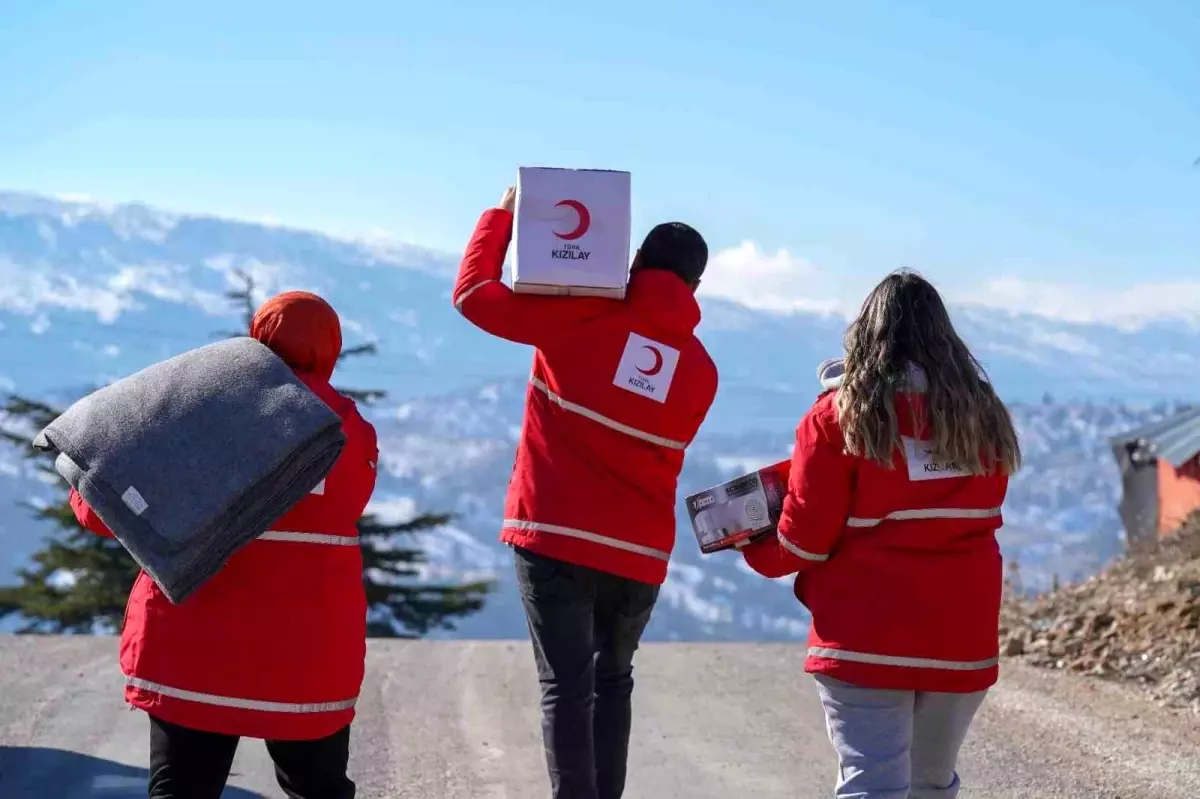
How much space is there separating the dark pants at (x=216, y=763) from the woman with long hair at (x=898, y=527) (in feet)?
4.29

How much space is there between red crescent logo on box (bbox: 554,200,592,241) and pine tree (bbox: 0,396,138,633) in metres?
23.9

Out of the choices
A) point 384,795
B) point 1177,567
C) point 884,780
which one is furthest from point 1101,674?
point 884,780

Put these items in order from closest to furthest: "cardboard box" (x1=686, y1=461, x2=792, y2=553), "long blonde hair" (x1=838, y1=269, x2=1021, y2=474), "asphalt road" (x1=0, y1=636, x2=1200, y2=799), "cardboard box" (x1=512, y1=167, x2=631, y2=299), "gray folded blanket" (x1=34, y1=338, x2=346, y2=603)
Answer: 1. "gray folded blanket" (x1=34, y1=338, x2=346, y2=603)
2. "long blonde hair" (x1=838, y1=269, x2=1021, y2=474)
3. "cardboard box" (x1=686, y1=461, x2=792, y2=553)
4. "cardboard box" (x1=512, y1=167, x2=631, y2=299)
5. "asphalt road" (x1=0, y1=636, x2=1200, y2=799)

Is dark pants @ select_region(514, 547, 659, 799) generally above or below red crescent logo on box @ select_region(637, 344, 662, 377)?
below

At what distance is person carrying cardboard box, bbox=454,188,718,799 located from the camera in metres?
4.22

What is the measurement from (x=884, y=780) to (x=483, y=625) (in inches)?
4505

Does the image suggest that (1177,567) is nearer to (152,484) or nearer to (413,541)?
(152,484)

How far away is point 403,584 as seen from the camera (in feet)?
99.7

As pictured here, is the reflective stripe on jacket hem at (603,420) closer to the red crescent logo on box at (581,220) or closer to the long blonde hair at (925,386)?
the red crescent logo on box at (581,220)

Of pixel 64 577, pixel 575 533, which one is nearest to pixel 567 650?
pixel 575 533

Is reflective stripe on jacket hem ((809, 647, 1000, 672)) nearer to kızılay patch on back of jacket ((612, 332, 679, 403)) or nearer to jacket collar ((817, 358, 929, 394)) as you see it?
jacket collar ((817, 358, 929, 394))

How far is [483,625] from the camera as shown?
116 m

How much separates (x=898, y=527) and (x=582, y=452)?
99 cm

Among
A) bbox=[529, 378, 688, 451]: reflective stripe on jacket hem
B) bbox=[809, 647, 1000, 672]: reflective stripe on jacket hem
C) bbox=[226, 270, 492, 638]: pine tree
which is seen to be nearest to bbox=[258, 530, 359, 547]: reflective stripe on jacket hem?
bbox=[529, 378, 688, 451]: reflective stripe on jacket hem
